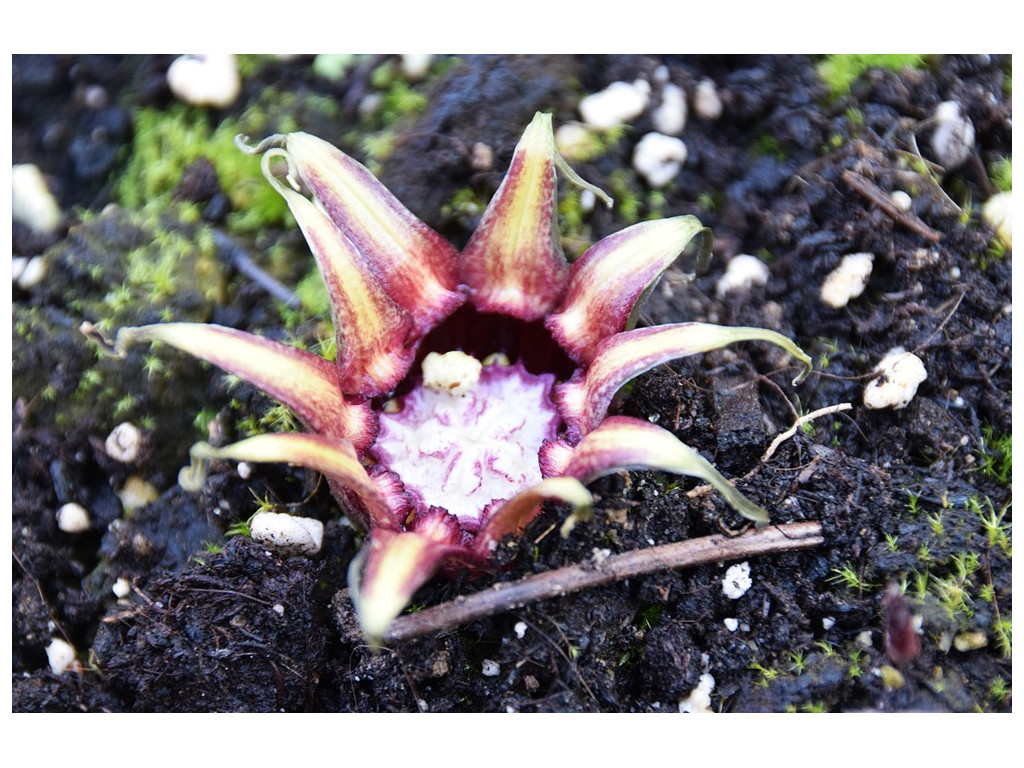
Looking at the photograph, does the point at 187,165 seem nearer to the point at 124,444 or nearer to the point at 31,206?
the point at 31,206

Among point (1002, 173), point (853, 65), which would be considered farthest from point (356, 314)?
point (1002, 173)

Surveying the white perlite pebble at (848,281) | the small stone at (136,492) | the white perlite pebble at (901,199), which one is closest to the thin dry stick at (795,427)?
the white perlite pebble at (848,281)

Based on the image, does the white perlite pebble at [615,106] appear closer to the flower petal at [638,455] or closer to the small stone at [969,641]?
the flower petal at [638,455]

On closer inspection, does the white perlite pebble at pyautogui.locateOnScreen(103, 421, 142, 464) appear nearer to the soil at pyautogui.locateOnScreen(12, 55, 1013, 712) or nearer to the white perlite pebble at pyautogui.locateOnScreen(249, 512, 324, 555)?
the soil at pyautogui.locateOnScreen(12, 55, 1013, 712)

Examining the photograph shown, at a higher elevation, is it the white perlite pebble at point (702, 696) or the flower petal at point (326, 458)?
the flower petal at point (326, 458)
